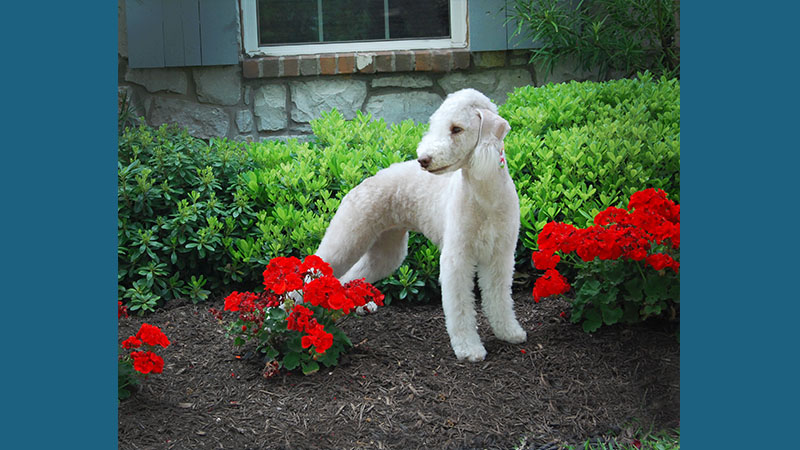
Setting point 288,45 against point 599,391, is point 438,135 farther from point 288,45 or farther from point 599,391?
point 599,391

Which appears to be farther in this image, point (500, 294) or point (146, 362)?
point (500, 294)

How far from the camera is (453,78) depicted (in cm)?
249

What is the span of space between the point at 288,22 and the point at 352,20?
241 mm

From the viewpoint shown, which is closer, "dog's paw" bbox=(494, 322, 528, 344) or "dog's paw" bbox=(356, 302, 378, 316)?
"dog's paw" bbox=(494, 322, 528, 344)

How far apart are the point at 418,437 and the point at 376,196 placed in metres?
1.03

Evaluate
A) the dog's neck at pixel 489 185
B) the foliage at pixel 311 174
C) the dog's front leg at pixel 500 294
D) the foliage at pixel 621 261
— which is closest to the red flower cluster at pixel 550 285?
the foliage at pixel 621 261

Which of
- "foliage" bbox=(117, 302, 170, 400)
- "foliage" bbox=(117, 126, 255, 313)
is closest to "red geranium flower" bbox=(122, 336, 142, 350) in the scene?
"foliage" bbox=(117, 302, 170, 400)

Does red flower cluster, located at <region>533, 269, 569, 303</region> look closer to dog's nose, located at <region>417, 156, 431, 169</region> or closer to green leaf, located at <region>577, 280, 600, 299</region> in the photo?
green leaf, located at <region>577, 280, 600, 299</region>

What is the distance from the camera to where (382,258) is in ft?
9.57

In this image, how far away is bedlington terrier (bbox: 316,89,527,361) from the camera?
2.37 meters

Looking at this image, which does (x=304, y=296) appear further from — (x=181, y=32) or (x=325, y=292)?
(x=181, y=32)

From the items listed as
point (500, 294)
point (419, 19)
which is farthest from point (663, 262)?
point (419, 19)

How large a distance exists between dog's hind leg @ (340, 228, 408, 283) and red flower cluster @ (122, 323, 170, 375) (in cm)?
83

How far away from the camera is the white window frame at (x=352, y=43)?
2.44m
